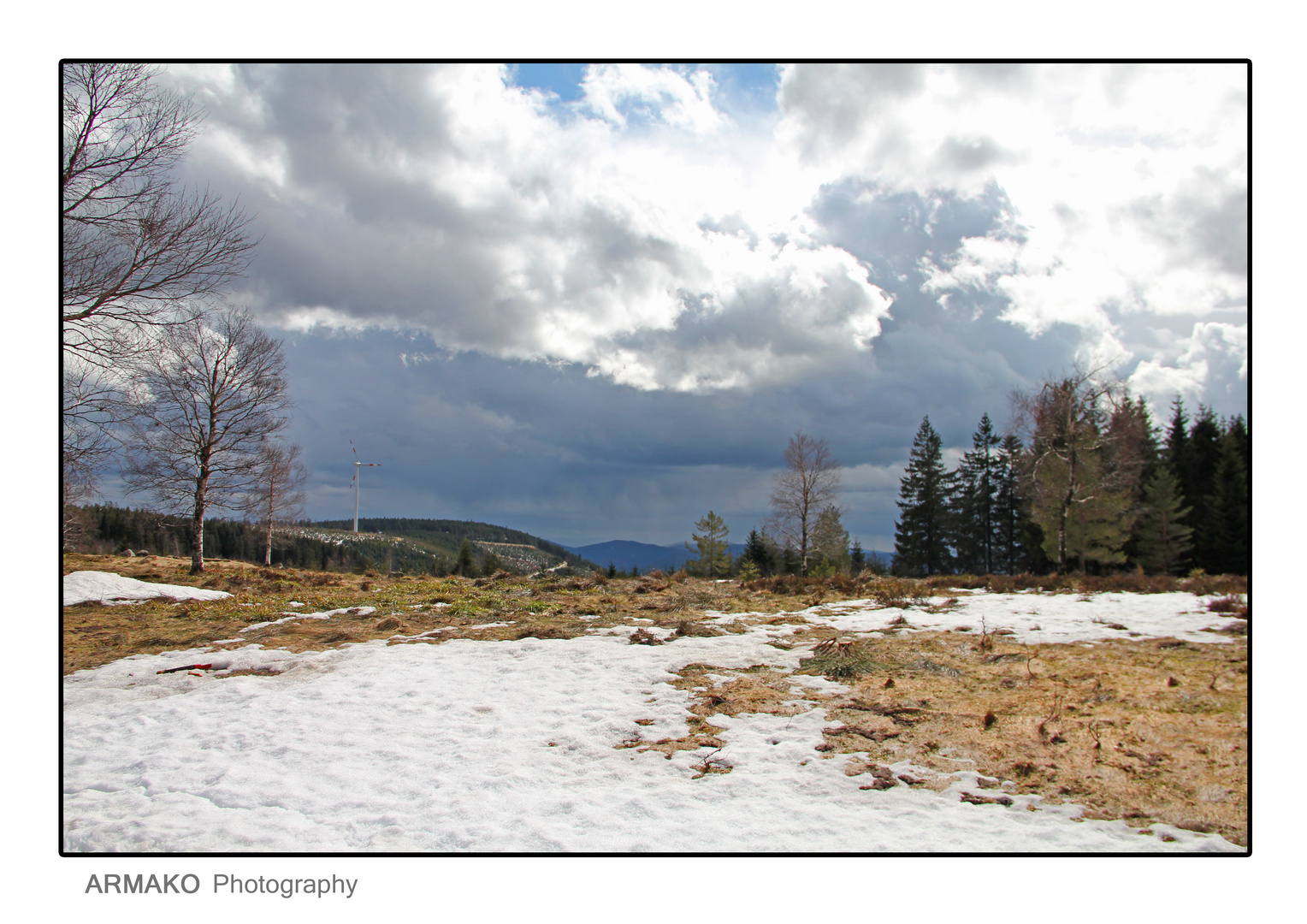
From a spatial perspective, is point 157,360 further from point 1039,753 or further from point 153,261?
point 1039,753

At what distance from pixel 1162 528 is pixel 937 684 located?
3089cm

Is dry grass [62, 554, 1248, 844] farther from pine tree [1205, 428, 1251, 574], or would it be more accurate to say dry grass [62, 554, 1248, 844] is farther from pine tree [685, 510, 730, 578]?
pine tree [685, 510, 730, 578]

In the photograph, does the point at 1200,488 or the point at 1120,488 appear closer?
→ the point at 1120,488

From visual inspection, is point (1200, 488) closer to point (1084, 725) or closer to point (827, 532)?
point (827, 532)

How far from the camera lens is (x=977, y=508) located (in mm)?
50625

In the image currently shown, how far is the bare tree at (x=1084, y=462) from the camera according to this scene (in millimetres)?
21266

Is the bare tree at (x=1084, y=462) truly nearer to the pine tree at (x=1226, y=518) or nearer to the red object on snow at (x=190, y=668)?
the pine tree at (x=1226, y=518)

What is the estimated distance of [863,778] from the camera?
4.03 meters

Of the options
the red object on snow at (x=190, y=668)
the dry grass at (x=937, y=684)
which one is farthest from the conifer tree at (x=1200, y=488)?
the red object on snow at (x=190, y=668)

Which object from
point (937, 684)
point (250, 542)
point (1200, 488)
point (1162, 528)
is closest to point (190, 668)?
point (937, 684)

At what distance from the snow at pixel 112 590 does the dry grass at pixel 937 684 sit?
435 millimetres

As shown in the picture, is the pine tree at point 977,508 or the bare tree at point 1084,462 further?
the pine tree at point 977,508
